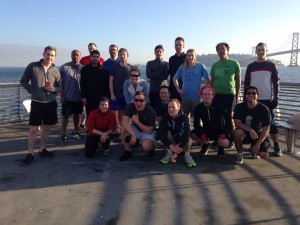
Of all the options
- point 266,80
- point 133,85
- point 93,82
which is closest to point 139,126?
point 133,85

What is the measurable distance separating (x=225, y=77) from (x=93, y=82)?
8.51 feet

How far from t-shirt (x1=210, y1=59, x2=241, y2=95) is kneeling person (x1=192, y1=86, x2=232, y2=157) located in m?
0.34

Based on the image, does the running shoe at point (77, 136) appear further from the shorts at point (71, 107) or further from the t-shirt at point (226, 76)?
the t-shirt at point (226, 76)

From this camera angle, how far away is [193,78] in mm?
5938

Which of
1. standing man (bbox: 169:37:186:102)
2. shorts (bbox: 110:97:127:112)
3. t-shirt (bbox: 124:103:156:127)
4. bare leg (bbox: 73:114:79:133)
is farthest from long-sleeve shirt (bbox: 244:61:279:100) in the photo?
bare leg (bbox: 73:114:79:133)

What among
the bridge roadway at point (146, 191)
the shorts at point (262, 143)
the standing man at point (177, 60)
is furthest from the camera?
the standing man at point (177, 60)

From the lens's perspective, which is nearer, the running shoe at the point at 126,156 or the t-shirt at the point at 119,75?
the running shoe at the point at 126,156

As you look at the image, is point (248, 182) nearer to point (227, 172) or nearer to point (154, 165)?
point (227, 172)

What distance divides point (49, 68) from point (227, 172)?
3.40 meters

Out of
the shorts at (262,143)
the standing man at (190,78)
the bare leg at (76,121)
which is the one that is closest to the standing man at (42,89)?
the bare leg at (76,121)

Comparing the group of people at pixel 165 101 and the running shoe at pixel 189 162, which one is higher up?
the group of people at pixel 165 101

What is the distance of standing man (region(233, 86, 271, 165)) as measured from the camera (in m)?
5.20

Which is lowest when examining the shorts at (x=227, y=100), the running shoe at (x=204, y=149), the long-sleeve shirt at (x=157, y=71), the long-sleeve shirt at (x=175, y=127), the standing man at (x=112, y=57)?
the running shoe at (x=204, y=149)

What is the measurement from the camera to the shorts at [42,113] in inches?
203
